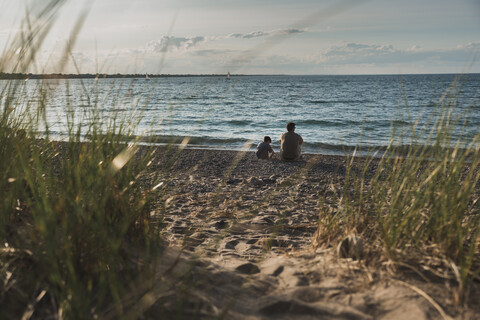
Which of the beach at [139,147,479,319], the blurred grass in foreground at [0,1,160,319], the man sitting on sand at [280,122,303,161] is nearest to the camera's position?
the blurred grass in foreground at [0,1,160,319]

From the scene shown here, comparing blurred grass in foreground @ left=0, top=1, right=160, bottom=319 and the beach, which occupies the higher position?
blurred grass in foreground @ left=0, top=1, right=160, bottom=319

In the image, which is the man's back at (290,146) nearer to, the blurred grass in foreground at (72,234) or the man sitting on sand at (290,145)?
the man sitting on sand at (290,145)

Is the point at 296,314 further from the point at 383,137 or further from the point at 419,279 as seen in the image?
the point at 383,137

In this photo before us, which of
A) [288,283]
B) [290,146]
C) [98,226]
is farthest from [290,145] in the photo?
[98,226]

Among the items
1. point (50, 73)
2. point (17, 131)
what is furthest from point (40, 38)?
point (17, 131)

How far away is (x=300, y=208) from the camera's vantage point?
4.91 metres

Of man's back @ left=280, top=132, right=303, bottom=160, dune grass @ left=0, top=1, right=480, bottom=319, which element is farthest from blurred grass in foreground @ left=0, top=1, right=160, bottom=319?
man's back @ left=280, top=132, right=303, bottom=160

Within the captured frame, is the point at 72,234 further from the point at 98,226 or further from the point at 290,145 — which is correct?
the point at 290,145

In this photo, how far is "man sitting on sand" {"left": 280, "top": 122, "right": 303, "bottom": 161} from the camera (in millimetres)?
8969

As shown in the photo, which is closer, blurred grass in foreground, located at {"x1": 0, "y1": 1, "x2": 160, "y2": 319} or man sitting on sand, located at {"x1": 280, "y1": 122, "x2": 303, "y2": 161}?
blurred grass in foreground, located at {"x1": 0, "y1": 1, "x2": 160, "y2": 319}

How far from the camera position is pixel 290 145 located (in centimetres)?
900

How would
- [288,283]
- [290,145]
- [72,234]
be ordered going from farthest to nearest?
[290,145] < [288,283] < [72,234]

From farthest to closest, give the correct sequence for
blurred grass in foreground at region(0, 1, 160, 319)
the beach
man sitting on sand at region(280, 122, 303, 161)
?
1. man sitting on sand at region(280, 122, 303, 161)
2. the beach
3. blurred grass in foreground at region(0, 1, 160, 319)

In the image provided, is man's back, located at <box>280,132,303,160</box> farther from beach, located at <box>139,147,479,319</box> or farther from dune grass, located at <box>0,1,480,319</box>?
dune grass, located at <box>0,1,480,319</box>
